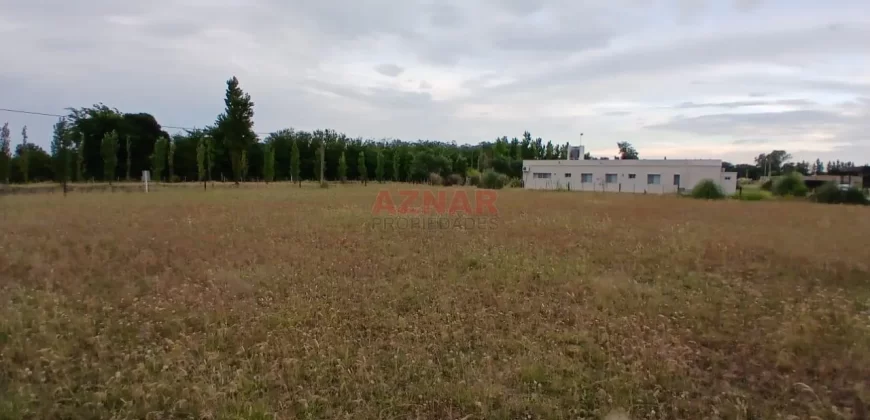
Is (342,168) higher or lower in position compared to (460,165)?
lower

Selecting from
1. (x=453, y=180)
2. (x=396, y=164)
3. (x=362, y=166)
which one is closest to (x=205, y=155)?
(x=362, y=166)

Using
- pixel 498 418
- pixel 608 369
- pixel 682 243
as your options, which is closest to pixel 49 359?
pixel 498 418

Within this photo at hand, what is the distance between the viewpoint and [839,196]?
20266 mm

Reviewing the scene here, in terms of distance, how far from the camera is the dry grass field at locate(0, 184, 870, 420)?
9.05 ft

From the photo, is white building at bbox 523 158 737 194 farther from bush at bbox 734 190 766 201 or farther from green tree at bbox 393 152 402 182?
green tree at bbox 393 152 402 182

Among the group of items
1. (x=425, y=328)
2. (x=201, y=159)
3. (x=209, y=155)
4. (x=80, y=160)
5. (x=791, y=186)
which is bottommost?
(x=425, y=328)

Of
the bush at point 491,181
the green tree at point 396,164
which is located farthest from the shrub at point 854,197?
the green tree at point 396,164

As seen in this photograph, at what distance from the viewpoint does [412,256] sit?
6.48 meters

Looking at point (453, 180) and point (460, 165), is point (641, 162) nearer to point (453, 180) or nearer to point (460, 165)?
point (453, 180)

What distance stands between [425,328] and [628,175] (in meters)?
32.5

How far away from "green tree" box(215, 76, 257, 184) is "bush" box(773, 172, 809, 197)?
3161cm

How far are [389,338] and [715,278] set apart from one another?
4.33 meters

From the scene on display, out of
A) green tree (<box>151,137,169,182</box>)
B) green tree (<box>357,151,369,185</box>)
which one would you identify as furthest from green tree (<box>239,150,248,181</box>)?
green tree (<box>357,151,369,185</box>)

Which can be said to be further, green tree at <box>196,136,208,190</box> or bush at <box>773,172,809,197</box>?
green tree at <box>196,136,208,190</box>
